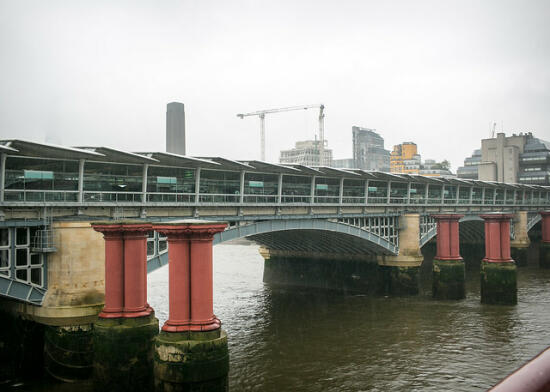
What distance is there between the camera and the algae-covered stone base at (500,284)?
119 feet

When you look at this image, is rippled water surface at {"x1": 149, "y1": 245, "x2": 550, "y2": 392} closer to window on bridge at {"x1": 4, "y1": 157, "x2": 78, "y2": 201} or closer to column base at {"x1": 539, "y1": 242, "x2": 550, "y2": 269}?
window on bridge at {"x1": 4, "y1": 157, "x2": 78, "y2": 201}

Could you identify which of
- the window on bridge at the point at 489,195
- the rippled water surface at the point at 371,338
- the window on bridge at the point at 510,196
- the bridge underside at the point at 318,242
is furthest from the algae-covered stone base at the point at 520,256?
the bridge underside at the point at 318,242

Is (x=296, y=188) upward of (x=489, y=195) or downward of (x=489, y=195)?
downward

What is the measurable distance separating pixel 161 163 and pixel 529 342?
21.6 m

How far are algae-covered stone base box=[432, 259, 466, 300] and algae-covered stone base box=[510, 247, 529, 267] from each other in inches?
963

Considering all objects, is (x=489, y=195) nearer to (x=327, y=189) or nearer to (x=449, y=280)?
(x=449, y=280)

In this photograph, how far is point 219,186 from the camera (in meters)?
31.8

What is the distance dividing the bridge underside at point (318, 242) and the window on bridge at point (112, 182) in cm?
1461

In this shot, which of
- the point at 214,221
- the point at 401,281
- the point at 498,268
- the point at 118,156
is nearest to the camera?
the point at 214,221

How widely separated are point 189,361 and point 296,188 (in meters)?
22.8

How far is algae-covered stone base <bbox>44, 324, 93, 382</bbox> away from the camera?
20547 millimetres

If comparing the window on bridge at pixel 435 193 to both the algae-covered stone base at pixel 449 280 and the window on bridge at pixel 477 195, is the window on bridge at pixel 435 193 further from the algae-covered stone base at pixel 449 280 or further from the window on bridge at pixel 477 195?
the algae-covered stone base at pixel 449 280

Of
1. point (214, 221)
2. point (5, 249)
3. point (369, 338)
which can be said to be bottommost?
point (369, 338)

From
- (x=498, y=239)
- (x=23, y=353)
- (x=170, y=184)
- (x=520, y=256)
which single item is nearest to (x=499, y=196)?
(x=520, y=256)
